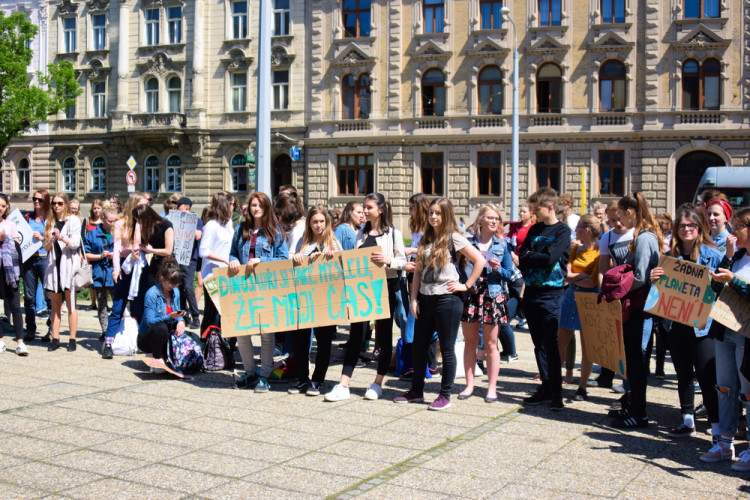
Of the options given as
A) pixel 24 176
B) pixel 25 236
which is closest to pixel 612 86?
pixel 25 236

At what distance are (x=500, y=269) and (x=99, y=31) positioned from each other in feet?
135

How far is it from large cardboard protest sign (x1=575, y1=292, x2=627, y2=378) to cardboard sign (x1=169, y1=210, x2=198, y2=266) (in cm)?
633

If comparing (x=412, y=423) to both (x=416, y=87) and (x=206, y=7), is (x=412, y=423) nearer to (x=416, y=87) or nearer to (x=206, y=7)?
(x=416, y=87)

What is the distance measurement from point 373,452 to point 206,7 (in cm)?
3830

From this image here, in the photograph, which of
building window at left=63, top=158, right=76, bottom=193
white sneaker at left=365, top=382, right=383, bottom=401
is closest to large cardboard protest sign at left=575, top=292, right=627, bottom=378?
white sneaker at left=365, top=382, right=383, bottom=401

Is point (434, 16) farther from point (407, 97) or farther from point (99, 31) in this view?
point (99, 31)

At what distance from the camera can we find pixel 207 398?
7.90 m

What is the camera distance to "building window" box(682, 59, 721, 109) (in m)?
32.6

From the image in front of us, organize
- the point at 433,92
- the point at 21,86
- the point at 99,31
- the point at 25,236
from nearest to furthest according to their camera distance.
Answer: the point at 25,236
the point at 433,92
the point at 21,86
the point at 99,31

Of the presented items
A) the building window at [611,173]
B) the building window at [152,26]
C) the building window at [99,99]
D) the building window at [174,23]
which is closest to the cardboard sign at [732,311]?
the building window at [611,173]

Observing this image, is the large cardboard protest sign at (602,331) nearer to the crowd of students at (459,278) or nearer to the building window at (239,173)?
the crowd of students at (459,278)

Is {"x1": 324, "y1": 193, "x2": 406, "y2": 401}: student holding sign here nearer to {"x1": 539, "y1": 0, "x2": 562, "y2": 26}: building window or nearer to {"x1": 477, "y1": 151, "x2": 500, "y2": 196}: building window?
{"x1": 477, "y1": 151, "x2": 500, "y2": 196}: building window

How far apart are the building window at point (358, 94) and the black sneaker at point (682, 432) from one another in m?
32.1

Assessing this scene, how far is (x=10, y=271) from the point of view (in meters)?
10.1
